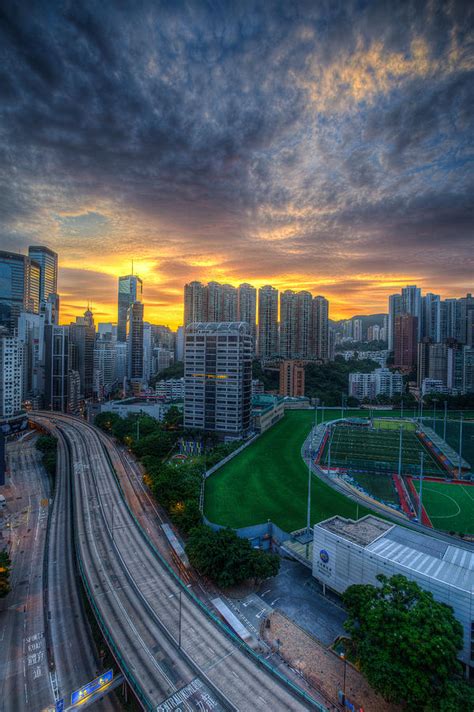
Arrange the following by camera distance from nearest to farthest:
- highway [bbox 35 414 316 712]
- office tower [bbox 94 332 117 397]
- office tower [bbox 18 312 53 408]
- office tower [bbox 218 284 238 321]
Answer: highway [bbox 35 414 316 712], office tower [bbox 18 312 53 408], office tower [bbox 218 284 238 321], office tower [bbox 94 332 117 397]

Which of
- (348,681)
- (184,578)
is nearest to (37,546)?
(184,578)

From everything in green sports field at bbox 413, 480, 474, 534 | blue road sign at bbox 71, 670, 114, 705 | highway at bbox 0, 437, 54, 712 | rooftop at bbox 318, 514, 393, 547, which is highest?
rooftop at bbox 318, 514, 393, 547

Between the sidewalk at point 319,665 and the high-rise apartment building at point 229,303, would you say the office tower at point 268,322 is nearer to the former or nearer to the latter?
the high-rise apartment building at point 229,303

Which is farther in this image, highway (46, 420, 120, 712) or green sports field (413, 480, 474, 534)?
green sports field (413, 480, 474, 534)

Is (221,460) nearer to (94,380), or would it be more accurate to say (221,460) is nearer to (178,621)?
(178,621)

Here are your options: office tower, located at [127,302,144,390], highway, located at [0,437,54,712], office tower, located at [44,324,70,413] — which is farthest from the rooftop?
office tower, located at [127,302,144,390]

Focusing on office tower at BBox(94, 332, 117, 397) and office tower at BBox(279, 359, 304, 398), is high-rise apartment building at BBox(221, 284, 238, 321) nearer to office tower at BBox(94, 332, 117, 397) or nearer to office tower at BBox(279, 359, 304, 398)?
office tower at BBox(279, 359, 304, 398)
